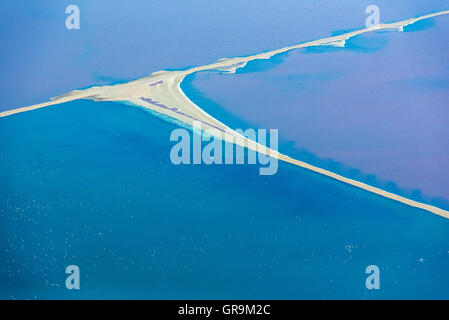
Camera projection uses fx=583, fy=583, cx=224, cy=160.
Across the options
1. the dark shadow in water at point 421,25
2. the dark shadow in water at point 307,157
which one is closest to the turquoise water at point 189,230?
the dark shadow in water at point 307,157

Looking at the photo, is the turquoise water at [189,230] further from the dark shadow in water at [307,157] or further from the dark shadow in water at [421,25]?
the dark shadow in water at [421,25]

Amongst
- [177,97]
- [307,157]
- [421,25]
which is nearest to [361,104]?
[307,157]

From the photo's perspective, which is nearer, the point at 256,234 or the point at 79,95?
the point at 256,234

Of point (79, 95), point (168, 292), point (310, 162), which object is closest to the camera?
point (168, 292)

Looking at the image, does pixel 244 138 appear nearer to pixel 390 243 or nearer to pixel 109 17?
pixel 390 243

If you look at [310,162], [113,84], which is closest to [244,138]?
[310,162]

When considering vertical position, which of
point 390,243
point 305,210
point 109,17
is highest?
point 109,17
